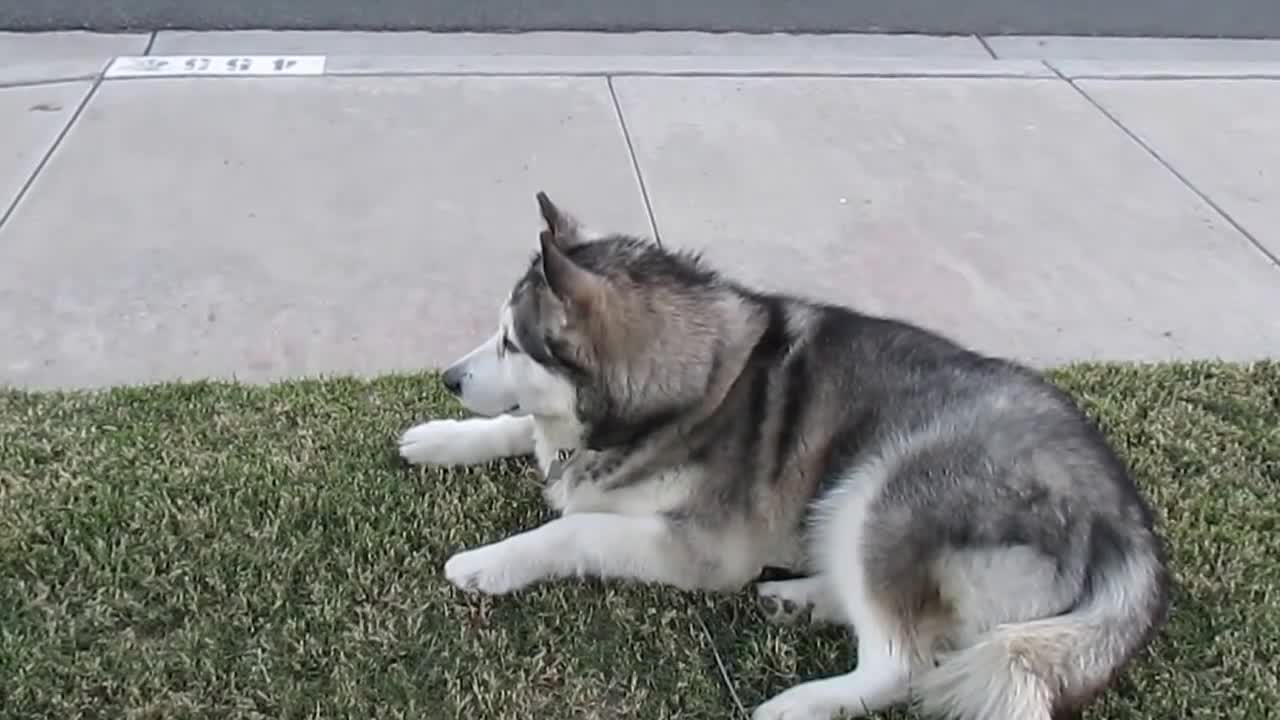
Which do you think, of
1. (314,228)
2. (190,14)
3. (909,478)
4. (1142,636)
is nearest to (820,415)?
(909,478)

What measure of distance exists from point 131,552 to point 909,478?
1899 millimetres

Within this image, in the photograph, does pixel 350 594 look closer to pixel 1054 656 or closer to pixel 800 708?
pixel 800 708

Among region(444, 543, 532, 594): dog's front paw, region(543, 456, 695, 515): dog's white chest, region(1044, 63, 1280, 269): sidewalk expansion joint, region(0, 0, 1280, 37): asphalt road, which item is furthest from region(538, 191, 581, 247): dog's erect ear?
region(0, 0, 1280, 37): asphalt road

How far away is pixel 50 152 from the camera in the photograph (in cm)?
554

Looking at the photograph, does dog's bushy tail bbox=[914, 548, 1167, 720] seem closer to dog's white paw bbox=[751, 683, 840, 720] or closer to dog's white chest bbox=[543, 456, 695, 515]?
dog's white paw bbox=[751, 683, 840, 720]

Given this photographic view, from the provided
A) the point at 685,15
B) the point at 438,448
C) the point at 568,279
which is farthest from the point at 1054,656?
the point at 685,15

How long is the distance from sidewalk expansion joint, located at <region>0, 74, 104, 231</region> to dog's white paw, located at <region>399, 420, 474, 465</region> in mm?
2148

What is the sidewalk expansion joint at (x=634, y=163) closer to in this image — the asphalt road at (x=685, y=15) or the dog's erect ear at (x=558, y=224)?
the asphalt road at (x=685, y=15)

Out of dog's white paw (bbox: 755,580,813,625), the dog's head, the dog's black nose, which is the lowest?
dog's white paw (bbox: 755,580,813,625)

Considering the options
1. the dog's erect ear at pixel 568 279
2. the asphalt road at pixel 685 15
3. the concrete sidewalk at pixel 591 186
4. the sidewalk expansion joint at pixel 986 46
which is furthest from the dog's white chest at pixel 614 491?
the sidewalk expansion joint at pixel 986 46

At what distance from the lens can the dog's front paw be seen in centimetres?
337

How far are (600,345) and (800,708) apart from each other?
937 millimetres

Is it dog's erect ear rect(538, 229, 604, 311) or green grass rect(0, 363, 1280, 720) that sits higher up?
dog's erect ear rect(538, 229, 604, 311)

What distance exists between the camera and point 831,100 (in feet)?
21.5
